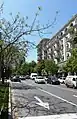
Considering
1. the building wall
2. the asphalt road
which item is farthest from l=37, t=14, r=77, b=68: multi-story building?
the asphalt road

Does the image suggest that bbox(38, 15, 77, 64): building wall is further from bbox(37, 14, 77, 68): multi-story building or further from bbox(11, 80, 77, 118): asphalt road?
bbox(11, 80, 77, 118): asphalt road

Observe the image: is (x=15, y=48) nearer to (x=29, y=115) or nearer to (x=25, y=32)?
(x=25, y=32)

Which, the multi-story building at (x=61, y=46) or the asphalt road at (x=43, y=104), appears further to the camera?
the multi-story building at (x=61, y=46)

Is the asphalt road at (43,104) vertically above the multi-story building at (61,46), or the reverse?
the multi-story building at (61,46)

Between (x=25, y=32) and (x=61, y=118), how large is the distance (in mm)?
12288

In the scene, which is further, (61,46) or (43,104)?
(61,46)

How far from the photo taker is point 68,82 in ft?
128

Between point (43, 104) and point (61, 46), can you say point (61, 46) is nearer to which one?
point (61, 46)

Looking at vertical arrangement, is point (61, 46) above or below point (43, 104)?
above

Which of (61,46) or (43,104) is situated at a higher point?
(61,46)

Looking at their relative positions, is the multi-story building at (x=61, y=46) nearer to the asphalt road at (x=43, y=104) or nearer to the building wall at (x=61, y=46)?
the building wall at (x=61, y=46)

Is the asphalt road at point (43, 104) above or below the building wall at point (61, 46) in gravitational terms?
below

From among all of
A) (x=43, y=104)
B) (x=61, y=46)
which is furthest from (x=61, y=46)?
(x=43, y=104)

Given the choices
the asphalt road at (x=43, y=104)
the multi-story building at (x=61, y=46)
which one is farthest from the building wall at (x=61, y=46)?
the asphalt road at (x=43, y=104)
